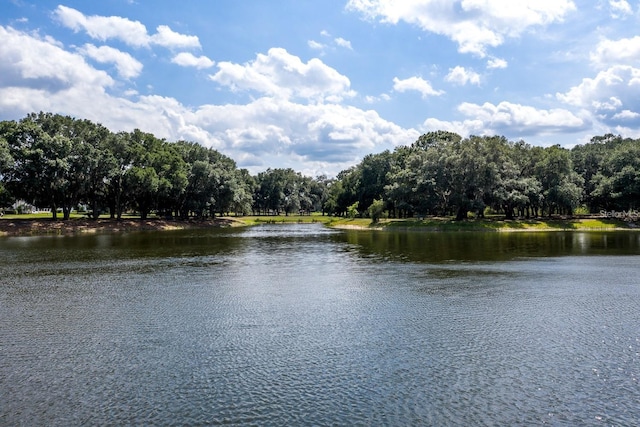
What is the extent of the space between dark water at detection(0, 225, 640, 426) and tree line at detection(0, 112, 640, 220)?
54.9m

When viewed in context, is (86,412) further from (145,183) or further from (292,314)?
(145,183)

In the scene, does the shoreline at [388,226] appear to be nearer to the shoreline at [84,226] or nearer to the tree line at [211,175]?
the shoreline at [84,226]

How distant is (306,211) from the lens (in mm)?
199000

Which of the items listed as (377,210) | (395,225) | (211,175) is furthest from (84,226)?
(395,225)

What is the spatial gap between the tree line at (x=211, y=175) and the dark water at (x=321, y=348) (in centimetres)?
5487

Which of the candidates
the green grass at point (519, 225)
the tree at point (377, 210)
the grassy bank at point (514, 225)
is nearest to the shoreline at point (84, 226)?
the tree at point (377, 210)

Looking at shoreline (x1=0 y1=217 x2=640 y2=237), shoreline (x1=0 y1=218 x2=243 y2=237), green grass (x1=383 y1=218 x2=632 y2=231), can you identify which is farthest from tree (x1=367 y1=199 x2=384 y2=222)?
shoreline (x1=0 y1=218 x2=243 y2=237)

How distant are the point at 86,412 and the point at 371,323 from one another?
436 inches

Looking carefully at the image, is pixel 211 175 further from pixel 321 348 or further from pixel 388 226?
pixel 321 348

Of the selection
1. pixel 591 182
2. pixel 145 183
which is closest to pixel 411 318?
pixel 145 183

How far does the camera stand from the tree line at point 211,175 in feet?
258

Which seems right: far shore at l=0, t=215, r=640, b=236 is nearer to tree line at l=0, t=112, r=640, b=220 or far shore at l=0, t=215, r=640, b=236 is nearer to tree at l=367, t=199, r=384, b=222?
tree at l=367, t=199, r=384, b=222

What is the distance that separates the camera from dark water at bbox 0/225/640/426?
37.4ft

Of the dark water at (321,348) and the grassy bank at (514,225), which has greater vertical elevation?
the grassy bank at (514,225)
